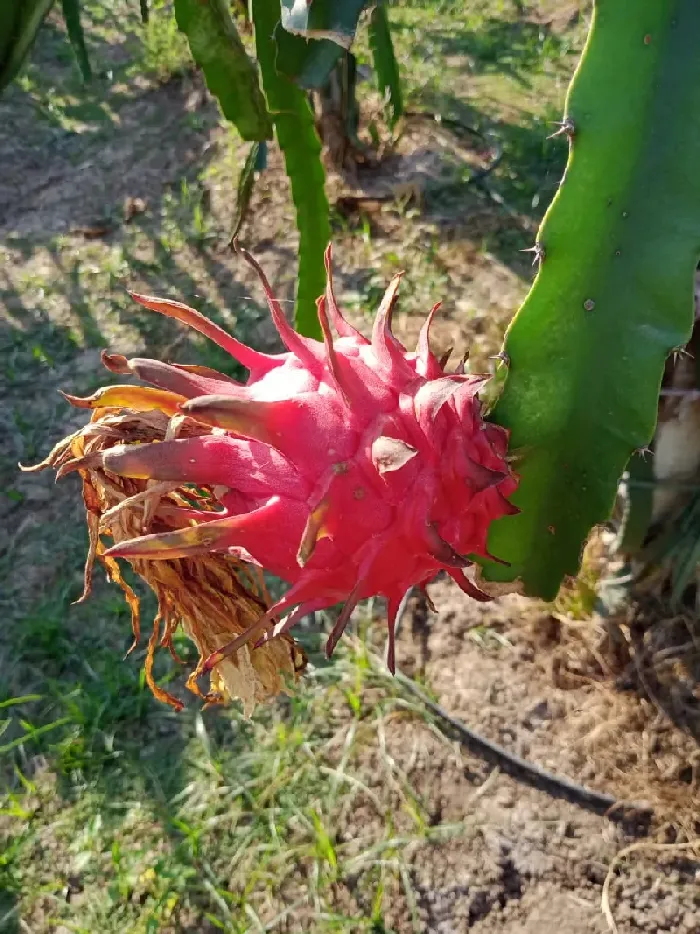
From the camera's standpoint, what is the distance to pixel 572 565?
0.82m

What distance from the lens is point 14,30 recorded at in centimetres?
117

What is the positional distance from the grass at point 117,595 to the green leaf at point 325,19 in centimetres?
114

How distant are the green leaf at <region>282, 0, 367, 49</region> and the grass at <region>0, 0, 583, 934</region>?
1.14 meters

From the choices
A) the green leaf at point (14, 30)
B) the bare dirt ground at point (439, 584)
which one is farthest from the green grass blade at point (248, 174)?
the green leaf at point (14, 30)

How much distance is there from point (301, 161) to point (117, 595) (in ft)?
3.53

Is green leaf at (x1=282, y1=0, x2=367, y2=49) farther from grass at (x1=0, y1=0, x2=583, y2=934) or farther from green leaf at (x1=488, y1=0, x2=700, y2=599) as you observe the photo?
grass at (x1=0, y1=0, x2=583, y2=934)

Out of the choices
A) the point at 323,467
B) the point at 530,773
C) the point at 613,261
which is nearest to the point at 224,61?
the point at 613,261

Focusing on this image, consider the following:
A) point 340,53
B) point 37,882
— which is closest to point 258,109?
point 340,53

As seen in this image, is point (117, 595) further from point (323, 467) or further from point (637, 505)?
point (323, 467)

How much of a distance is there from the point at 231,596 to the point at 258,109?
1.07m

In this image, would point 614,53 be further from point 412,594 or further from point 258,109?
point 412,594

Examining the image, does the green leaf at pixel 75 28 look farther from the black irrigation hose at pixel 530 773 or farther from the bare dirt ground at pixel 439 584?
the black irrigation hose at pixel 530 773

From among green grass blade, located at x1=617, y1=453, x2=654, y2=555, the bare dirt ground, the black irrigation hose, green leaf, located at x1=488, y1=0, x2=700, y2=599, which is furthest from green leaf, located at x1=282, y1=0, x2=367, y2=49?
the bare dirt ground

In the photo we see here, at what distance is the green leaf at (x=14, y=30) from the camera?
1.15 m
